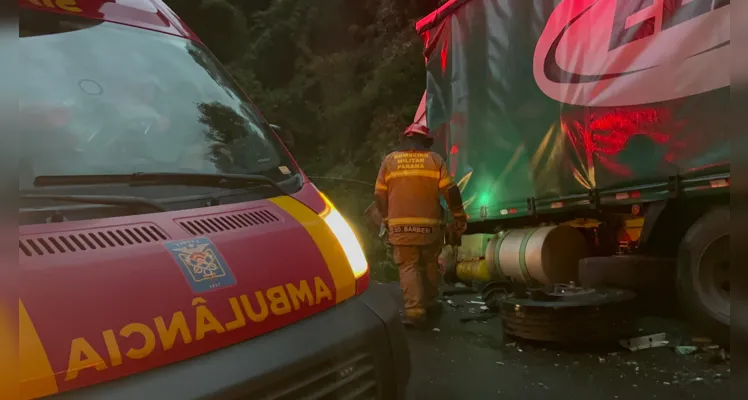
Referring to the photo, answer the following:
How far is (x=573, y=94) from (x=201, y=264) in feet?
14.9

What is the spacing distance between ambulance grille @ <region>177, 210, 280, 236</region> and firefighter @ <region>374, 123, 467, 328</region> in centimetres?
351

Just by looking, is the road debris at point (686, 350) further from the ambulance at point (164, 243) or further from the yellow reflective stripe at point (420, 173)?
the ambulance at point (164, 243)

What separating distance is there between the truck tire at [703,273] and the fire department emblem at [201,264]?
381cm

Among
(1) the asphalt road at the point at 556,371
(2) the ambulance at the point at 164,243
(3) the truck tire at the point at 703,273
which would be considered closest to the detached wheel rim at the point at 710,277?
(3) the truck tire at the point at 703,273

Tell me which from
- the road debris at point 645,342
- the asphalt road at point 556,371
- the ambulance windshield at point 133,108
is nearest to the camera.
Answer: the ambulance windshield at point 133,108

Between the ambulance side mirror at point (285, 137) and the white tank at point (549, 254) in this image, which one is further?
the white tank at point (549, 254)

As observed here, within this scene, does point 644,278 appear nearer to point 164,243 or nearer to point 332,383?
point 332,383

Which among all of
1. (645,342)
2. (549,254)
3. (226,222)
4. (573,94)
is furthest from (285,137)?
(549,254)

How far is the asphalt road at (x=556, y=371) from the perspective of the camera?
3.88 metres

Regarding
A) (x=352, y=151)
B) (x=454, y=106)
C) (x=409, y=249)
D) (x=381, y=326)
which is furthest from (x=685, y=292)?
(x=352, y=151)

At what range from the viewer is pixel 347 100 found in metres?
16.7

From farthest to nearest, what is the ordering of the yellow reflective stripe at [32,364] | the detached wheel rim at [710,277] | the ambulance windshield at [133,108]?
the detached wheel rim at [710,277] < the ambulance windshield at [133,108] < the yellow reflective stripe at [32,364]

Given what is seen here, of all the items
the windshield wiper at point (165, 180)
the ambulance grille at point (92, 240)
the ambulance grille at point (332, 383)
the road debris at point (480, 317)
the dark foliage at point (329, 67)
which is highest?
the dark foliage at point (329, 67)

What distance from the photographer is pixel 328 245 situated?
2.46 m
